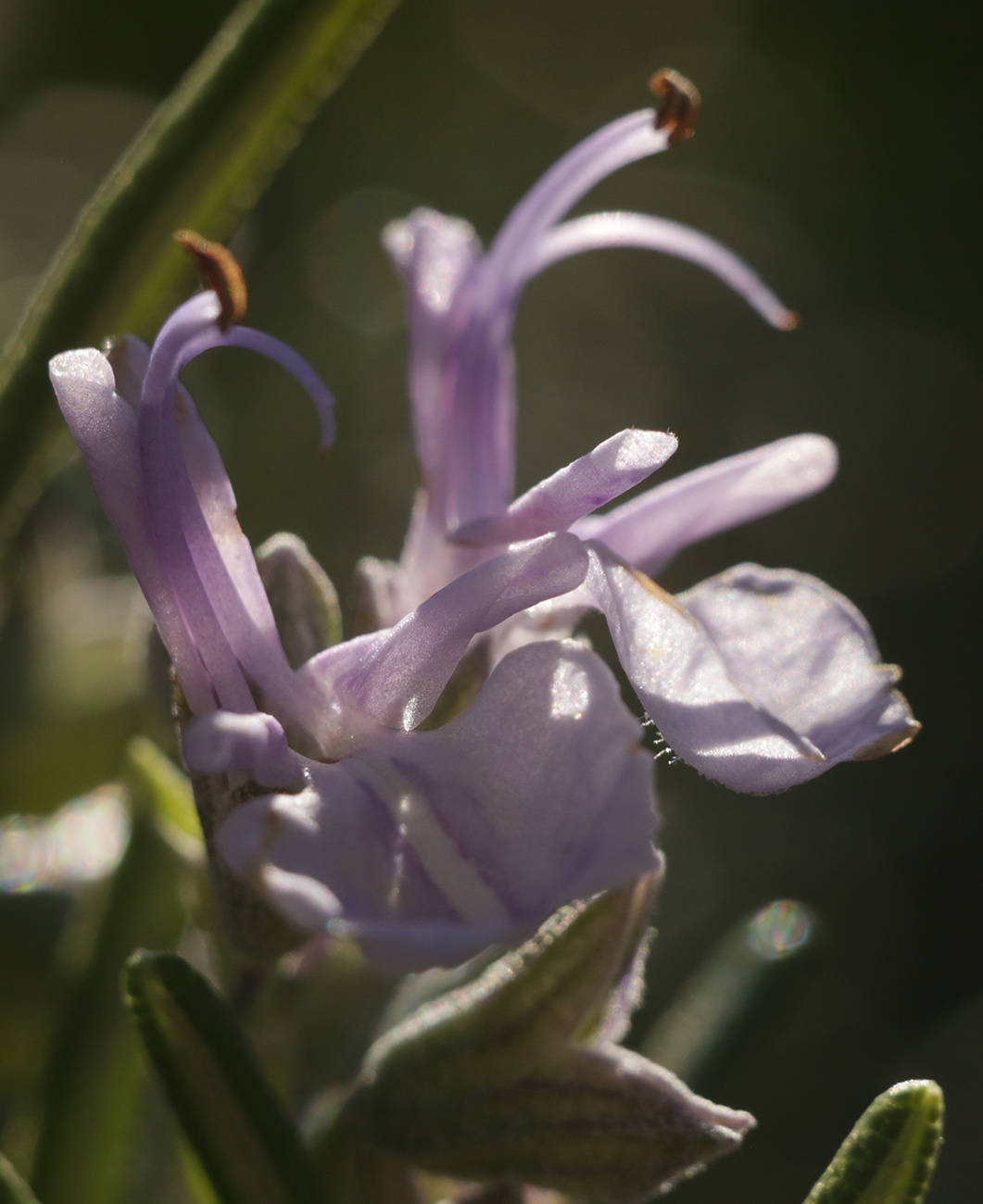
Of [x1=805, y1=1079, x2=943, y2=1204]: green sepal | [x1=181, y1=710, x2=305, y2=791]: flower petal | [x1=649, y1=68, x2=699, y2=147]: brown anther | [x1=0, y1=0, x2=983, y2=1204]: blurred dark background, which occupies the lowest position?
[x1=0, y1=0, x2=983, y2=1204]: blurred dark background

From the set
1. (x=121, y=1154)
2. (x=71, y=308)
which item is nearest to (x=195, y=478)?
(x=71, y=308)

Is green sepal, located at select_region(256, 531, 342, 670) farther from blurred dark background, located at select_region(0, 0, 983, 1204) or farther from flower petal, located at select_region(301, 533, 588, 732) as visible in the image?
blurred dark background, located at select_region(0, 0, 983, 1204)

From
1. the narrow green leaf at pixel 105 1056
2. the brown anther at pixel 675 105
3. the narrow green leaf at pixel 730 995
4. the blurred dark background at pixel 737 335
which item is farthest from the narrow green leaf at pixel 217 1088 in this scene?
the blurred dark background at pixel 737 335

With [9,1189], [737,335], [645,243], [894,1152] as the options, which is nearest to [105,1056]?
[9,1189]

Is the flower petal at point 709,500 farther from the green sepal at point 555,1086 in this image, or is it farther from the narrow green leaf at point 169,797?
the narrow green leaf at point 169,797

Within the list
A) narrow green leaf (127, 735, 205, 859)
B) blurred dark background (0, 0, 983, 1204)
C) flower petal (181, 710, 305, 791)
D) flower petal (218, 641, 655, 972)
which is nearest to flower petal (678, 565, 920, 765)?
flower petal (218, 641, 655, 972)

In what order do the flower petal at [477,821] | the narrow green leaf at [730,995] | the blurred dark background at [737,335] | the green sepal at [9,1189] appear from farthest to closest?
the blurred dark background at [737,335]
the narrow green leaf at [730,995]
the green sepal at [9,1189]
the flower petal at [477,821]
